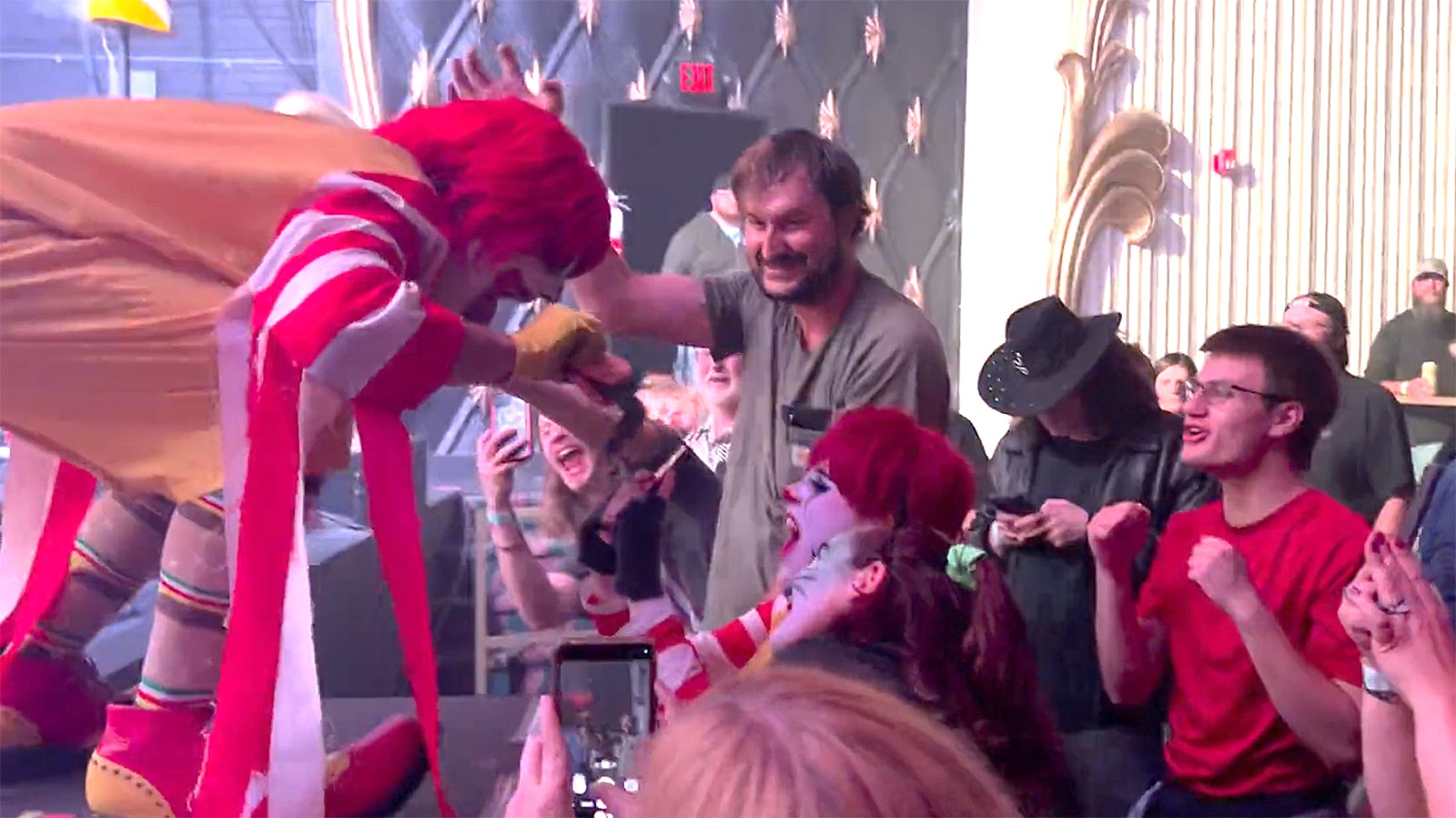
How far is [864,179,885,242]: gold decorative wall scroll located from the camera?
86 centimetres

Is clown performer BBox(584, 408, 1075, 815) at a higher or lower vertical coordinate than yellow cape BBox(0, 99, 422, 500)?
lower

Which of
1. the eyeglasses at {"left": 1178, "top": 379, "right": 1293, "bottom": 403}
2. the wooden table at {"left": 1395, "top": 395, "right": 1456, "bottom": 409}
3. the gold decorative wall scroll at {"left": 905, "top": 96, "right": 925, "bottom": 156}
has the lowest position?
the wooden table at {"left": 1395, "top": 395, "right": 1456, "bottom": 409}

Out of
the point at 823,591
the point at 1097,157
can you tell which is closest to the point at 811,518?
the point at 823,591

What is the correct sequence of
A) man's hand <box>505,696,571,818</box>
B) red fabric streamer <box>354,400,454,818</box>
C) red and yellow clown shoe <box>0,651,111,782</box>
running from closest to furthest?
man's hand <box>505,696,571,818</box> < red fabric streamer <box>354,400,454,818</box> < red and yellow clown shoe <box>0,651,111,782</box>

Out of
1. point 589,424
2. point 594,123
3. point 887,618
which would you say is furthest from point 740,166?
point 887,618

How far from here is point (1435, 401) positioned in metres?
0.91

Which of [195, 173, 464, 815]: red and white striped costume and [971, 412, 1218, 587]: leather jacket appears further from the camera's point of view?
[971, 412, 1218, 587]: leather jacket

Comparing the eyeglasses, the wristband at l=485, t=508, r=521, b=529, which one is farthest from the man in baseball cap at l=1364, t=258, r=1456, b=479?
the wristband at l=485, t=508, r=521, b=529

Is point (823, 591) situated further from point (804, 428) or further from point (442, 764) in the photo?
point (442, 764)

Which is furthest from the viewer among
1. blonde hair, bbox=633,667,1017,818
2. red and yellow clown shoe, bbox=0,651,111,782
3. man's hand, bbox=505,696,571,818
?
red and yellow clown shoe, bbox=0,651,111,782

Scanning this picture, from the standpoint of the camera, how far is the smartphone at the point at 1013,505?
0.85 meters

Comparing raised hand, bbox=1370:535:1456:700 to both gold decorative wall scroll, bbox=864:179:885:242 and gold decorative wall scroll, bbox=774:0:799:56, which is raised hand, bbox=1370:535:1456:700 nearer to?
gold decorative wall scroll, bbox=864:179:885:242

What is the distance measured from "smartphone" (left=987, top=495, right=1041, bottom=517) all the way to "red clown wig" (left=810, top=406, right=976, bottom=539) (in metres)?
0.04

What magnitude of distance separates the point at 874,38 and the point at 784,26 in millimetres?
68
